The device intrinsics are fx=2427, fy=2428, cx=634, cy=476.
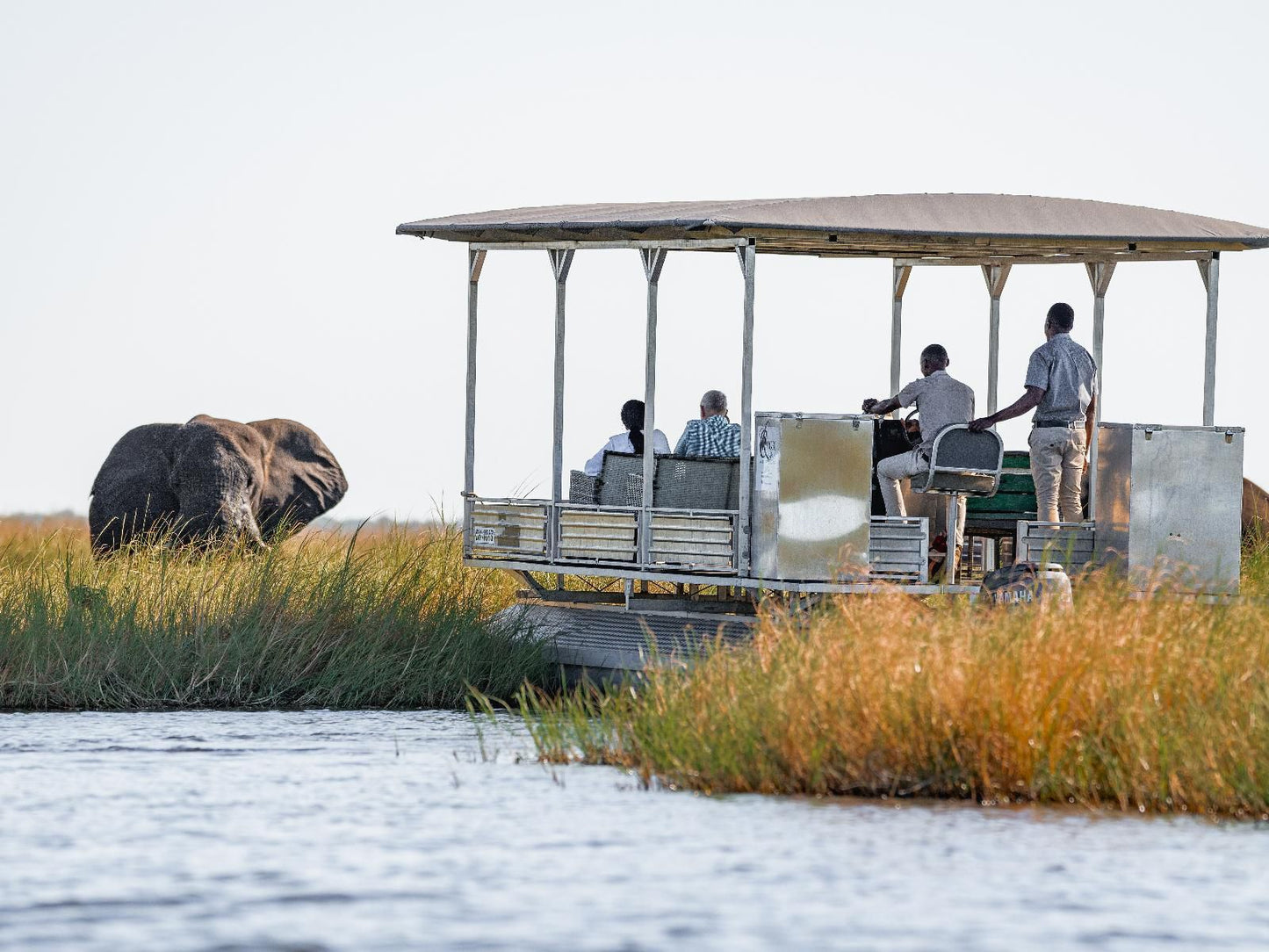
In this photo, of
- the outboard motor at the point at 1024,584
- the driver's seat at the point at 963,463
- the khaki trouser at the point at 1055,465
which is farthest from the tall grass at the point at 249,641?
the khaki trouser at the point at 1055,465

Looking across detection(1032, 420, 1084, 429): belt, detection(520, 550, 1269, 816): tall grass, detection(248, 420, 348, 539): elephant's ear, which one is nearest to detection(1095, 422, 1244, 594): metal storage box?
detection(1032, 420, 1084, 429): belt

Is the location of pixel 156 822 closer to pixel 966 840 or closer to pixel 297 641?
pixel 966 840

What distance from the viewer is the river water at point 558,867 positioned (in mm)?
8398

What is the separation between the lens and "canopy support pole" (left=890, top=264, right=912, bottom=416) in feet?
61.5

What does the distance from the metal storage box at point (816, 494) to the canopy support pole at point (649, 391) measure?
0.92 metres

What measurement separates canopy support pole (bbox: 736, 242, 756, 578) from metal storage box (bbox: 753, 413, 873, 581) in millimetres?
167

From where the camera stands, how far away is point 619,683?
15.7 m

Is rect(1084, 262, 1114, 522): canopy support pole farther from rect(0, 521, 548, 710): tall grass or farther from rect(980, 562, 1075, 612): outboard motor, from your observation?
rect(0, 521, 548, 710): tall grass

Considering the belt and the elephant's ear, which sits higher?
the belt

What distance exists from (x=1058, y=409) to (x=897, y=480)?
1293mm

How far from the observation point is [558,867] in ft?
31.4

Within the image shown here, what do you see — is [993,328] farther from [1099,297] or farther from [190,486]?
[190,486]

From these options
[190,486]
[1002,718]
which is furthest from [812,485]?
[190,486]

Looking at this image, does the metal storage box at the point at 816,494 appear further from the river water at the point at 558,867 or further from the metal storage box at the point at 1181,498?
the river water at the point at 558,867
